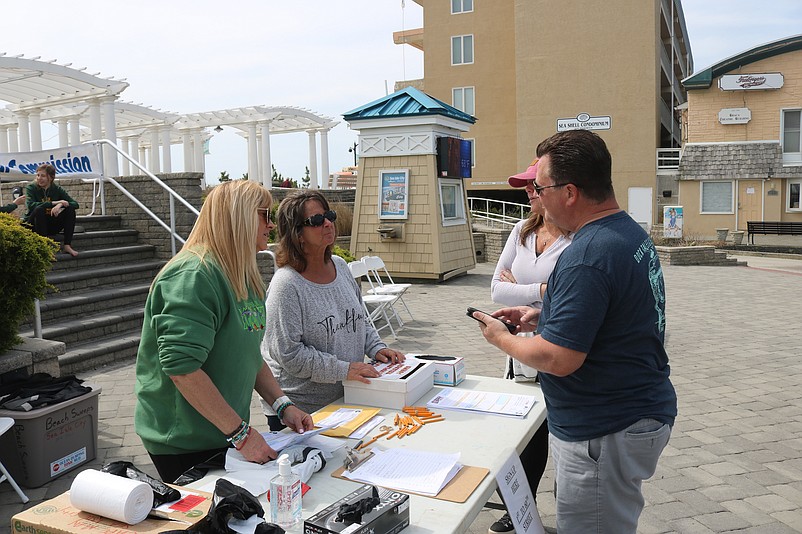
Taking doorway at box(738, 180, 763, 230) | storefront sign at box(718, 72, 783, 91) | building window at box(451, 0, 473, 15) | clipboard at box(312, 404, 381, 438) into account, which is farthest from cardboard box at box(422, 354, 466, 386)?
building window at box(451, 0, 473, 15)

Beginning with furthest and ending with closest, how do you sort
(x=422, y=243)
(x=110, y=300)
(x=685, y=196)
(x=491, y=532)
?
(x=685, y=196) → (x=422, y=243) → (x=110, y=300) → (x=491, y=532)

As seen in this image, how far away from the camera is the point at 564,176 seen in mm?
2174

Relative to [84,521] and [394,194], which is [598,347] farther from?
[394,194]

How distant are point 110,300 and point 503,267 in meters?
6.03

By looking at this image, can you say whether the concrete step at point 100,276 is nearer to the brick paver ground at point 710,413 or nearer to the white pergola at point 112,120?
the brick paver ground at point 710,413

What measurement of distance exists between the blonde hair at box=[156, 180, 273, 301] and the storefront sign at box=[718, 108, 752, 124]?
27.8 metres

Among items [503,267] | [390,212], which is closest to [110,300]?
[503,267]

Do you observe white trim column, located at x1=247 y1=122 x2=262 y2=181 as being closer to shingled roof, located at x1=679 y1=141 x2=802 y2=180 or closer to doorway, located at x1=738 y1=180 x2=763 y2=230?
shingled roof, located at x1=679 y1=141 x2=802 y2=180

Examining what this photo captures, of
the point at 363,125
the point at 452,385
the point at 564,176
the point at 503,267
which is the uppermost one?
the point at 363,125

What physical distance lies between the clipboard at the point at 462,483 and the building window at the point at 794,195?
2788 cm

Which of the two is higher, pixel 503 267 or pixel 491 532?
pixel 503 267

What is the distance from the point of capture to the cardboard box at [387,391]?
9.75 ft

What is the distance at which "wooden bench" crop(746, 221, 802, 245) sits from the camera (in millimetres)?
24359

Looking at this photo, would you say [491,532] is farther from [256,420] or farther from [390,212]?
[390,212]
